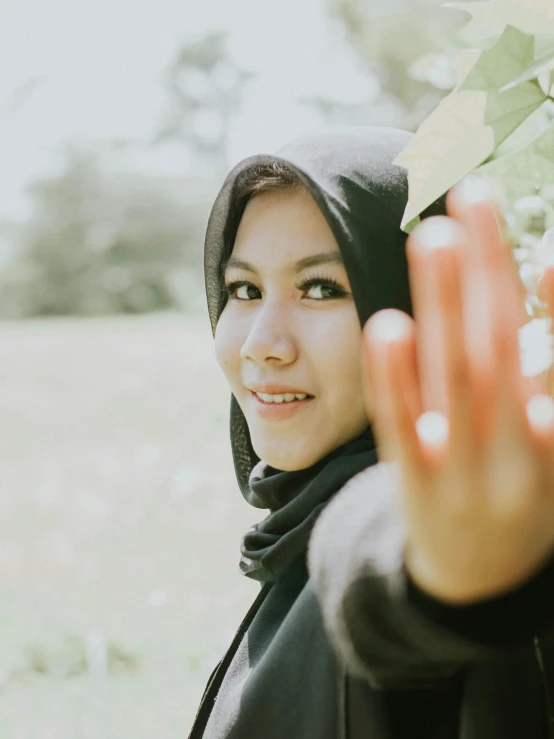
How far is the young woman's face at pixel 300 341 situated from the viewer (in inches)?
51.8

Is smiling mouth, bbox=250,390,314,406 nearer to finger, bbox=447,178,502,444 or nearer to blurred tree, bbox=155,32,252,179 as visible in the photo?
finger, bbox=447,178,502,444

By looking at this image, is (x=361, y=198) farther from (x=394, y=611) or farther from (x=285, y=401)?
(x=394, y=611)

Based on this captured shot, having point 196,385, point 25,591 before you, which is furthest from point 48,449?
point 25,591

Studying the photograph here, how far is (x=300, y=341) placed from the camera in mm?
1330

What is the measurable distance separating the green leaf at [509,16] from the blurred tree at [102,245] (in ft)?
72.7

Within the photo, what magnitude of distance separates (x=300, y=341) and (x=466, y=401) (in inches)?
32.8

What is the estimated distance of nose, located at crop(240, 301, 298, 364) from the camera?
1314 mm

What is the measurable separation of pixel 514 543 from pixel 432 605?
0.34ft

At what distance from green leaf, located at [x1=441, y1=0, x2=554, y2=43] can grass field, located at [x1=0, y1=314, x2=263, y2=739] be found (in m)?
2.93

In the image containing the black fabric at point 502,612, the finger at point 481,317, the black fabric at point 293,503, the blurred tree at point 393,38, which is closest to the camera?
the finger at point 481,317

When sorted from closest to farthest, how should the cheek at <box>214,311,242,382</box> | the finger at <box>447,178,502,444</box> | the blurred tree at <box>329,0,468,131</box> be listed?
the finger at <box>447,178,502,444</box>, the cheek at <box>214,311,242,382</box>, the blurred tree at <box>329,0,468,131</box>

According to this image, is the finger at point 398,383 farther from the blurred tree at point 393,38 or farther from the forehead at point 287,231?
the blurred tree at point 393,38

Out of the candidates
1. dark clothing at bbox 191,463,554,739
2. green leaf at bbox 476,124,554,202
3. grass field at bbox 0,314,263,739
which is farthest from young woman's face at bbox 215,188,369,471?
grass field at bbox 0,314,263,739

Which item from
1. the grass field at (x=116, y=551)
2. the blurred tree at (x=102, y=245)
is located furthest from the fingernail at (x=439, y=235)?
the blurred tree at (x=102, y=245)
